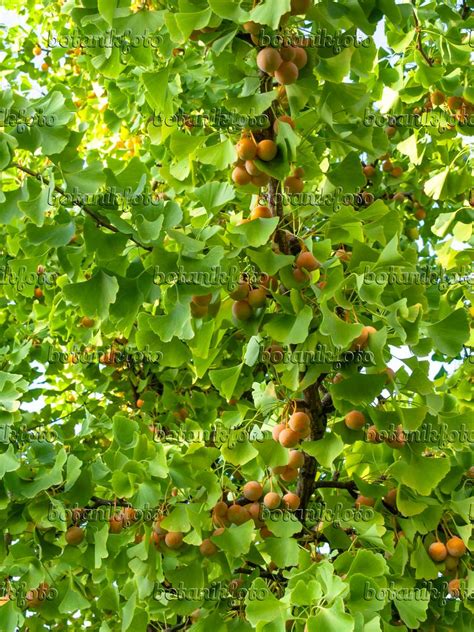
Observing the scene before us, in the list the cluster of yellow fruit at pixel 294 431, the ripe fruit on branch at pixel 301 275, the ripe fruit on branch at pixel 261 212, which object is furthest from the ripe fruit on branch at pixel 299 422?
the ripe fruit on branch at pixel 261 212

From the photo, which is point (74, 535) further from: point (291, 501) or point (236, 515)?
point (291, 501)

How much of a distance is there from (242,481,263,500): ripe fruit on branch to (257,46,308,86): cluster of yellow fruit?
41.7 inches

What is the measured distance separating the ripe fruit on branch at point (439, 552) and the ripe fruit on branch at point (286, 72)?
52.2 inches

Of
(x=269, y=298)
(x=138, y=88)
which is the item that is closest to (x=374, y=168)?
(x=138, y=88)

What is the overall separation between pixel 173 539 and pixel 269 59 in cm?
122

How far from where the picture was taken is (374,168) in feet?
12.7

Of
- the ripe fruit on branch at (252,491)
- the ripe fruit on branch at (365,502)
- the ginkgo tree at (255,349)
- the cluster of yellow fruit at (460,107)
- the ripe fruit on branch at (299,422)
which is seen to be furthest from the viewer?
the cluster of yellow fruit at (460,107)

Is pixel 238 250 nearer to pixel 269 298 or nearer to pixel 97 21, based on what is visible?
pixel 269 298

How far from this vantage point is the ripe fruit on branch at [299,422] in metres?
2.01

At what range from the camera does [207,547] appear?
202 centimetres

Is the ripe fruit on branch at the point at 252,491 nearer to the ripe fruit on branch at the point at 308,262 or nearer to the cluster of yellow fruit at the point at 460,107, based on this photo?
the ripe fruit on branch at the point at 308,262

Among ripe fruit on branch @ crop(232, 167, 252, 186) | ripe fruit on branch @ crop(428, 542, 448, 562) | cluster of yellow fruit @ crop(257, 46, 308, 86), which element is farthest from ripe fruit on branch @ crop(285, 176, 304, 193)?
ripe fruit on branch @ crop(428, 542, 448, 562)

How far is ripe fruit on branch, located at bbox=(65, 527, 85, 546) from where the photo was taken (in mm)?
2176

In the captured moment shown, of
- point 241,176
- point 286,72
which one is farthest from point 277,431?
point 286,72
